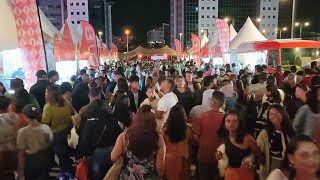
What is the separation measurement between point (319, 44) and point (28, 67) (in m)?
15.4

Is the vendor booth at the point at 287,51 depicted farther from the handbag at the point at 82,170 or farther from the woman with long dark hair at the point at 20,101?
the handbag at the point at 82,170

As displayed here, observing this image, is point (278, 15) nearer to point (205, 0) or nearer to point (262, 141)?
point (205, 0)

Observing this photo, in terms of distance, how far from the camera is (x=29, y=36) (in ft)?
30.4

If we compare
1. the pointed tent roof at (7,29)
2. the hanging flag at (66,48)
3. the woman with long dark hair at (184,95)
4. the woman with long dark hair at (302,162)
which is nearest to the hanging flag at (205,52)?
the hanging flag at (66,48)

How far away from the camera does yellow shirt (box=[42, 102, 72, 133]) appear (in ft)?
18.5

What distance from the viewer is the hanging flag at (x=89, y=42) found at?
58.8 ft

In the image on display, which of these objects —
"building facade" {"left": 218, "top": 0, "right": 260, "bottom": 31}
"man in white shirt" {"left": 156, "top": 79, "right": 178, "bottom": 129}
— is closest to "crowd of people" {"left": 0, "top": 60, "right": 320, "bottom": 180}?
"man in white shirt" {"left": 156, "top": 79, "right": 178, "bottom": 129}

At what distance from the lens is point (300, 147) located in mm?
2631

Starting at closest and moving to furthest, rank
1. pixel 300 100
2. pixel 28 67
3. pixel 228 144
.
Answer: pixel 228 144, pixel 300 100, pixel 28 67

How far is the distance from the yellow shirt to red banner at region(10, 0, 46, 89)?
4.09 metres

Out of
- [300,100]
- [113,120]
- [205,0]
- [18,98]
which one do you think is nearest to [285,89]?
[300,100]

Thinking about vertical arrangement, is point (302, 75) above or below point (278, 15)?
below

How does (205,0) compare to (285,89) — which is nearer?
(285,89)

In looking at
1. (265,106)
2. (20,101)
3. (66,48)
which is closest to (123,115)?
(20,101)
